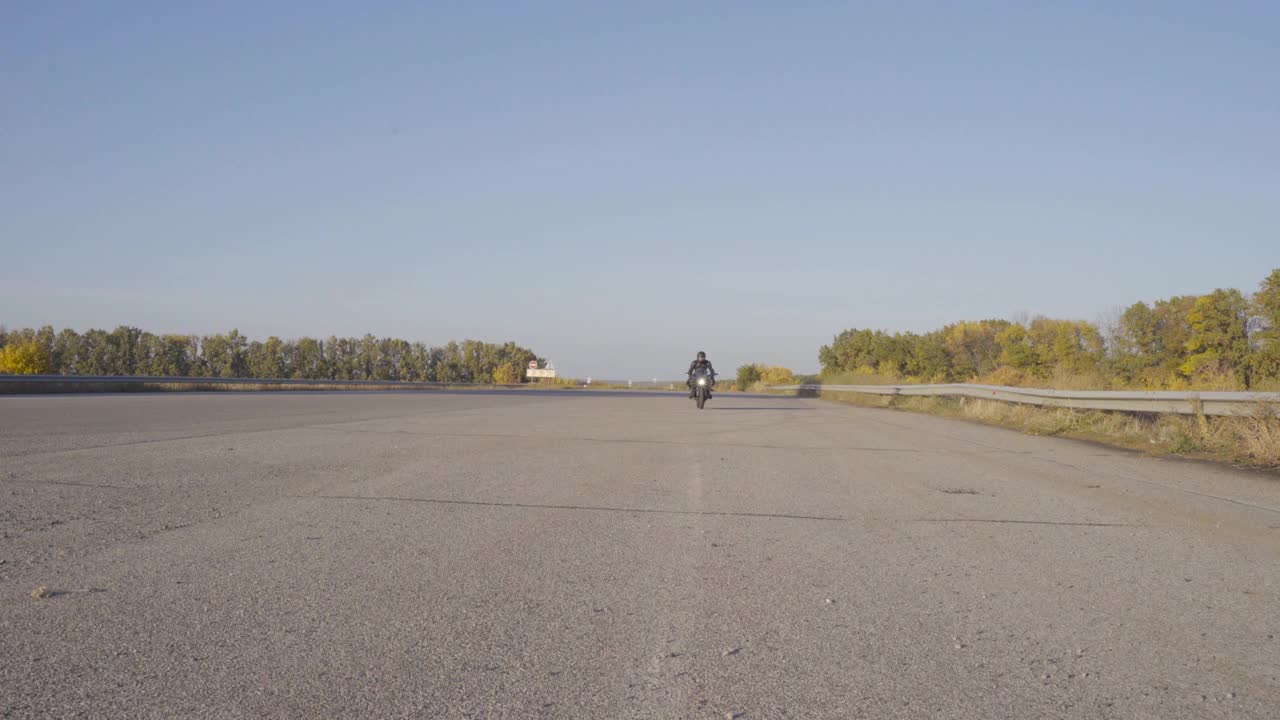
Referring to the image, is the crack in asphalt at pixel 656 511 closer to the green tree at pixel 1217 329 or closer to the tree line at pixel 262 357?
the green tree at pixel 1217 329

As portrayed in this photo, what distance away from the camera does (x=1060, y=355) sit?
65.8m

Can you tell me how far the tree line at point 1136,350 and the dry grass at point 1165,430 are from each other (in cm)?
119

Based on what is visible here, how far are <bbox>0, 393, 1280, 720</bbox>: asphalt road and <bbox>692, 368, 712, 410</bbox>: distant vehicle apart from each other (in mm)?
17875

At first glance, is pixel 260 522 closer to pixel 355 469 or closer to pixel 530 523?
pixel 530 523

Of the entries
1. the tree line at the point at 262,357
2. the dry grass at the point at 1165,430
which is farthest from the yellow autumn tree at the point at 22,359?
the dry grass at the point at 1165,430

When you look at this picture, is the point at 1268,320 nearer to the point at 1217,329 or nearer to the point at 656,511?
the point at 1217,329

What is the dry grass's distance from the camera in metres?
11.6

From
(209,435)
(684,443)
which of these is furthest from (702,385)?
(209,435)

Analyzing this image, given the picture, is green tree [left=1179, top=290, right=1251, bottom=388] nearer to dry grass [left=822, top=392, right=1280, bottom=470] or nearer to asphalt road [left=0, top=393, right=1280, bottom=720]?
dry grass [left=822, top=392, right=1280, bottom=470]

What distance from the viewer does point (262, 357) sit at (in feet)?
362

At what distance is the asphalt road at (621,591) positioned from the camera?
3.36 meters

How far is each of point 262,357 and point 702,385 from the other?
9538cm

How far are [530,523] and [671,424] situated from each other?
474 inches

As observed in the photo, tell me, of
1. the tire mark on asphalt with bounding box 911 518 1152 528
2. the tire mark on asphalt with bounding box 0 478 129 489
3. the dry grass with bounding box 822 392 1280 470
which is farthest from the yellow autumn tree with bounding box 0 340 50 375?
the tire mark on asphalt with bounding box 911 518 1152 528
